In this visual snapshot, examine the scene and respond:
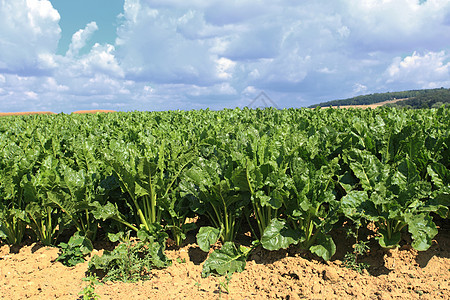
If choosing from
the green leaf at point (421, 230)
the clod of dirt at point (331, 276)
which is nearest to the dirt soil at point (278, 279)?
the clod of dirt at point (331, 276)

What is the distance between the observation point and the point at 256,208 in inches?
162

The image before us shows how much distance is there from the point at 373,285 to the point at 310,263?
62 centimetres

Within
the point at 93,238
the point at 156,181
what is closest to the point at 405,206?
the point at 156,181

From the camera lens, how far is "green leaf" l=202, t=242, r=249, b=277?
3.64 metres

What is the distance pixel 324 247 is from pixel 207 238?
123 centimetres

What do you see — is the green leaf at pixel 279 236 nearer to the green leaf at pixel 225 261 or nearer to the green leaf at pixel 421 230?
the green leaf at pixel 225 261

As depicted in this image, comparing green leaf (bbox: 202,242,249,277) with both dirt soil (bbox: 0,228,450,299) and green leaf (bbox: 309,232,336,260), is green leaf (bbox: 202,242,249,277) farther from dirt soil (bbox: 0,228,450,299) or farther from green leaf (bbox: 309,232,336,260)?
green leaf (bbox: 309,232,336,260)

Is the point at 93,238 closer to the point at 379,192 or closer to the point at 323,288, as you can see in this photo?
the point at 323,288

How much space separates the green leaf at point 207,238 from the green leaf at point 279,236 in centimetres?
54

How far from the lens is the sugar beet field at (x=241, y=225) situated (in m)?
3.46

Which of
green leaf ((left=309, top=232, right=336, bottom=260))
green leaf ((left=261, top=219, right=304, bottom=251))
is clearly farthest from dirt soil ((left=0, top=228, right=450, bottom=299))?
green leaf ((left=261, top=219, right=304, bottom=251))

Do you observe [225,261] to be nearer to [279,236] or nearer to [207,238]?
[207,238]

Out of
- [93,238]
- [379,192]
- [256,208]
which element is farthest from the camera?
[93,238]

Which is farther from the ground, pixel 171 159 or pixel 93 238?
pixel 171 159
